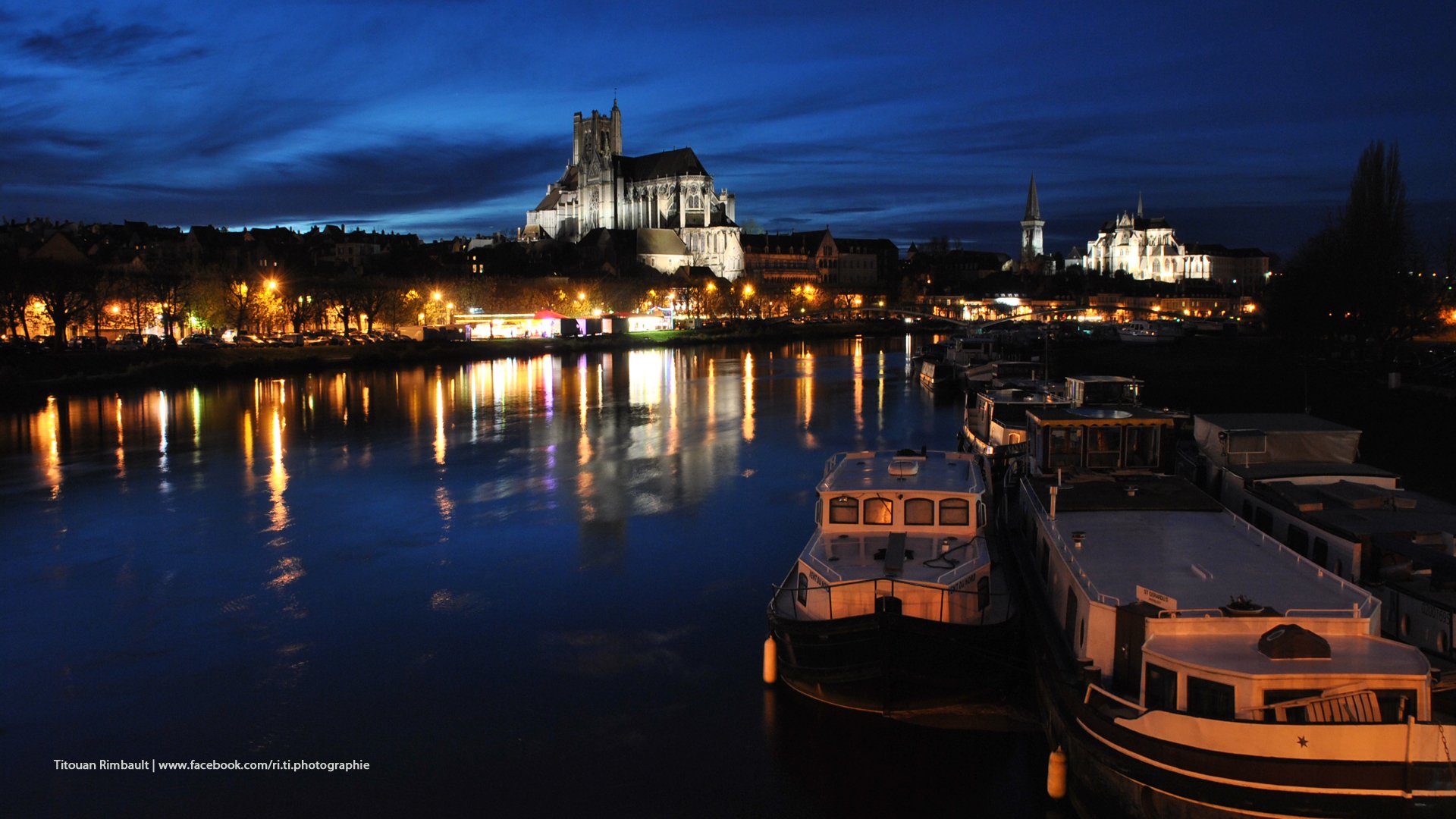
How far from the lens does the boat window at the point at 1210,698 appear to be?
8.04 m

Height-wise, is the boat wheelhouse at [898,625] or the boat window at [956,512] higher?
the boat window at [956,512]

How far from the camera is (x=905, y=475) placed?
46.7 ft

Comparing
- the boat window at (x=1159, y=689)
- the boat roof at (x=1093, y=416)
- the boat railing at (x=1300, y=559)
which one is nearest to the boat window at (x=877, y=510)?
the boat railing at (x=1300, y=559)

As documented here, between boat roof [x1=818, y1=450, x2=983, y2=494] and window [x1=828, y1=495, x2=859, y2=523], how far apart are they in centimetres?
14

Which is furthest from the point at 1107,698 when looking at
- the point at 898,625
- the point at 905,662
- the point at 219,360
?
the point at 219,360

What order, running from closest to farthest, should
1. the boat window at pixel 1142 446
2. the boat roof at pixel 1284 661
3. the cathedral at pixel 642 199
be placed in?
the boat roof at pixel 1284 661
the boat window at pixel 1142 446
the cathedral at pixel 642 199

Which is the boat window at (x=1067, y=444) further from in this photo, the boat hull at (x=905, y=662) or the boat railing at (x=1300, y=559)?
the boat hull at (x=905, y=662)

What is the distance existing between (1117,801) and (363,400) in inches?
1646

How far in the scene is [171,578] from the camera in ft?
57.2

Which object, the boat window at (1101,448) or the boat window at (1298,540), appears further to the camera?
the boat window at (1101,448)

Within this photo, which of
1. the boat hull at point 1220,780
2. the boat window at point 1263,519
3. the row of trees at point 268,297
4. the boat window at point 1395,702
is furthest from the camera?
the row of trees at point 268,297

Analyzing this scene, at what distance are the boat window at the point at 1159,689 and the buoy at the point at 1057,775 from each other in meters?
1.37

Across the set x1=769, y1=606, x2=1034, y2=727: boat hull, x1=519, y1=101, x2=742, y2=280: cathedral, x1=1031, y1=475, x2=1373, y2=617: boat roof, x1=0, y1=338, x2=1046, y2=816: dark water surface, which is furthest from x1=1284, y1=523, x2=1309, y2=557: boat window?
x1=519, y1=101, x2=742, y2=280: cathedral

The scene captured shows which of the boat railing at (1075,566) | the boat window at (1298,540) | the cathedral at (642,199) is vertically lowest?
the boat window at (1298,540)
